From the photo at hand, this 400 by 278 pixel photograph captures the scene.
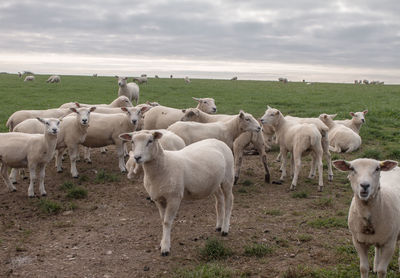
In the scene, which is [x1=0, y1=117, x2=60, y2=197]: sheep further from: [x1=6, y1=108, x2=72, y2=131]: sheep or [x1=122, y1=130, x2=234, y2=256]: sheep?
[x1=6, y1=108, x2=72, y2=131]: sheep

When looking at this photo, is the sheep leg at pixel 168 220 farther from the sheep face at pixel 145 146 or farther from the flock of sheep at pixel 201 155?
the sheep face at pixel 145 146

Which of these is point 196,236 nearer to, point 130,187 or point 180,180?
point 180,180

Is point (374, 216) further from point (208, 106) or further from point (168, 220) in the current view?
point (208, 106)

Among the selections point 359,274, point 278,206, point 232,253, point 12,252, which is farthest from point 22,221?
point 359,274

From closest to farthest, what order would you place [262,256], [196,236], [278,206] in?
[262,256]
[196,236]
[278,206]

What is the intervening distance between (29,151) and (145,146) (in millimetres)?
4227

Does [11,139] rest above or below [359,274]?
above

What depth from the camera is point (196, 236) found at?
6.67m

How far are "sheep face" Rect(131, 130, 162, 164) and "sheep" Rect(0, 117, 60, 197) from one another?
3757 mm

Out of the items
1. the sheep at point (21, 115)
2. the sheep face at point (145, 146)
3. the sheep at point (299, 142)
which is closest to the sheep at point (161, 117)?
the sheep at point (21, 115)

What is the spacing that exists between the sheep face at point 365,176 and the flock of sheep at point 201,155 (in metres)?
0.01

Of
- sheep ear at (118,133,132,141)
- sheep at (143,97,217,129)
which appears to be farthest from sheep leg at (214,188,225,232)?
sheep at (143,97,217,129)

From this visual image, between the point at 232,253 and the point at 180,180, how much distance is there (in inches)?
55.8

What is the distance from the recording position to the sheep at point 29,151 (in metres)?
8.50
